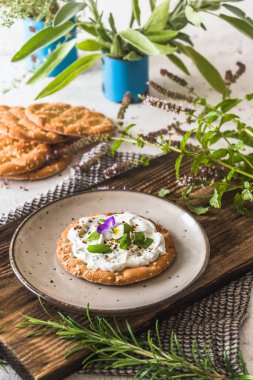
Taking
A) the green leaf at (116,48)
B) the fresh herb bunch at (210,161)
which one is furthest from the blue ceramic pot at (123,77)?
the fresh herb bunch at (210,161)

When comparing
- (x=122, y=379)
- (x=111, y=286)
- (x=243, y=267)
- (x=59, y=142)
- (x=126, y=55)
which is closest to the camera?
(x=122, y=379)

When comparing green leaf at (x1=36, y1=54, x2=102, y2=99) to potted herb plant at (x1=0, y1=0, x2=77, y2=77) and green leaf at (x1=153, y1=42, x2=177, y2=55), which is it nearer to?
potted herb plant at (x1=0, y1=0, x2=77, y2=77)

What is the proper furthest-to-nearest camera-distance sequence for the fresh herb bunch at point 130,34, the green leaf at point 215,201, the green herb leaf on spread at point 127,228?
the fresh herb bunch at point 130,34 → the green leaf at point 215,201 → the green herb leaf on spread at point 127,228

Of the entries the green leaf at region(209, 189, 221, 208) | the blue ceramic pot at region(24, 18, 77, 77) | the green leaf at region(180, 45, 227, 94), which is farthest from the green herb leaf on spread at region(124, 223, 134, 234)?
the blue ceramic pot at region(24, 18, 77, 77)

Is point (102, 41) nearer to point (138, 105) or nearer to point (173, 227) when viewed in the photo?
point (138, 105)

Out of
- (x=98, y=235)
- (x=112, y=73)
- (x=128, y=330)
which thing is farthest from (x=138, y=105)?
(x=128, y=330)

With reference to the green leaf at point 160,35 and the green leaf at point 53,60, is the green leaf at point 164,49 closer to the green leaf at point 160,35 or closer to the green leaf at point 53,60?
the green leaf at point 160,35

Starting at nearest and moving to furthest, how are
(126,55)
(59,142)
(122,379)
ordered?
(122,379) < (59,142) < (126,55)
